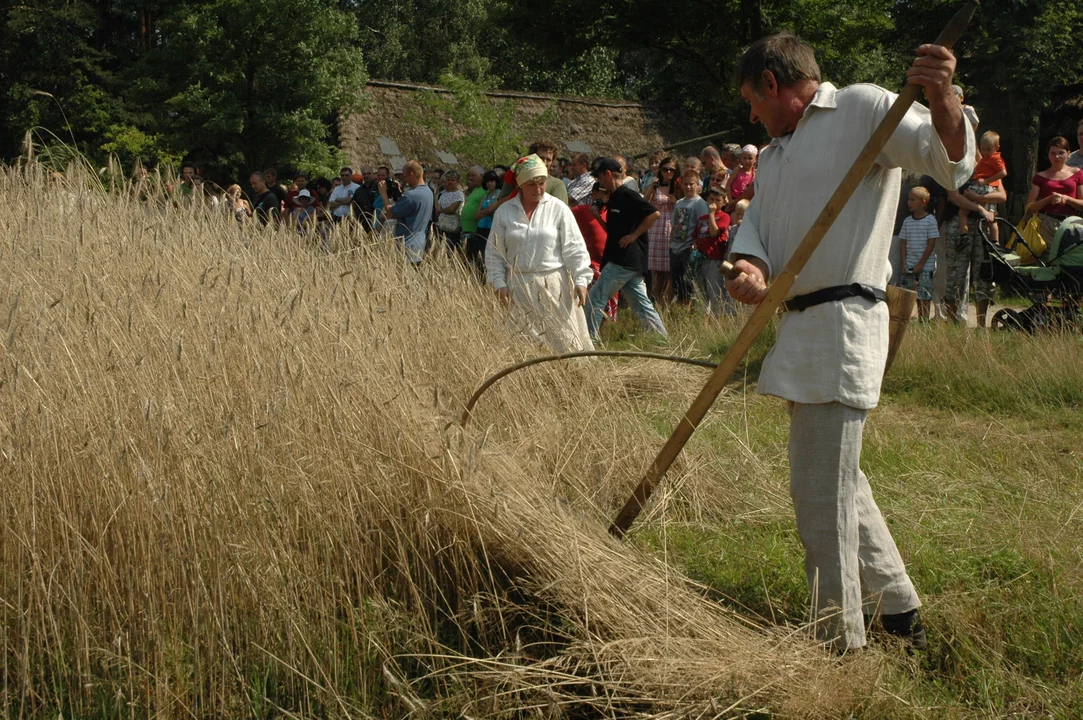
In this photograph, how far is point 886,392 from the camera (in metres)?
7.09

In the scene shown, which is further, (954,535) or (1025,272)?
(1025,272)

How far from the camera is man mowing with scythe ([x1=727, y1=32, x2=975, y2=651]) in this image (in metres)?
3.03

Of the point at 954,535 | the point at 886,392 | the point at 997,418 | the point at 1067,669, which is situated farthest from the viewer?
the point at 886,392

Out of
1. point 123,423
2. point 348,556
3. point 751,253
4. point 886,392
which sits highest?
point 751,253

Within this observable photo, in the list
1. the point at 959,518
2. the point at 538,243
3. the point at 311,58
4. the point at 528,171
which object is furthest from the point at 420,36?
the point at 959,518

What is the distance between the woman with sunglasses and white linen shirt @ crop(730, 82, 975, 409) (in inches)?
284

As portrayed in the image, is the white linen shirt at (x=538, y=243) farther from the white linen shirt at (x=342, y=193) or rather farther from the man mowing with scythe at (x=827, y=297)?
the white linen shirt at (x=342, y=193)

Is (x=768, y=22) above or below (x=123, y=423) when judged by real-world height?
above

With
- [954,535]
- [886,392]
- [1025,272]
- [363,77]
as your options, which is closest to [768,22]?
[363,77]

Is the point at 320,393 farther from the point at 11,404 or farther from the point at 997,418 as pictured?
the point at 997,418

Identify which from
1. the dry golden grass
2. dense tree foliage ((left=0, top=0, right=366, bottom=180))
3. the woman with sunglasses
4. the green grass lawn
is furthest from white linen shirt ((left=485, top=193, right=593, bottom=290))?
dense tree foliage ((left=0, top=0, right=366, bottom=180))

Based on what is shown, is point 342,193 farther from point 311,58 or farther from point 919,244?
point 311,58

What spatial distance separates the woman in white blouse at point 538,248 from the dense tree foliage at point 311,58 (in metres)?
8.33

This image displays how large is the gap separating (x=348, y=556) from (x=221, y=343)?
3.00 feet
